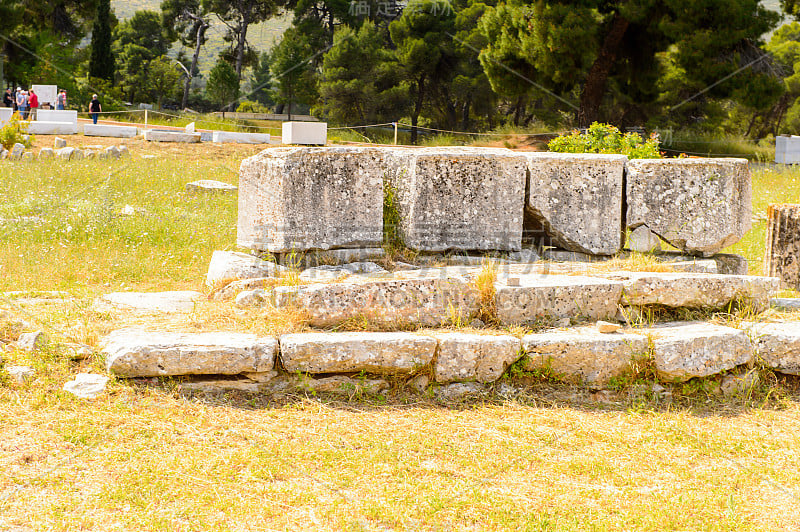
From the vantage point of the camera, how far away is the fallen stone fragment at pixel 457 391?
4258mm

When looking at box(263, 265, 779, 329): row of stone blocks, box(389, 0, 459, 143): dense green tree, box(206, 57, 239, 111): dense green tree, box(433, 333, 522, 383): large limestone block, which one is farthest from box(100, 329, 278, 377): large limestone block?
box(206, 57, 239, 111): dense green tree

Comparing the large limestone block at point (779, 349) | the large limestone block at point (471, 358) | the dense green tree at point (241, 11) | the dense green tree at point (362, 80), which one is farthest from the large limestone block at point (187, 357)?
the dense green tree at point (241, 11)

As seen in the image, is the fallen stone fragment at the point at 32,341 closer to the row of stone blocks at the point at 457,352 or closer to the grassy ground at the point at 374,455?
the grassy ground at the point at 374,455

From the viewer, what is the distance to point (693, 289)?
15.7ft

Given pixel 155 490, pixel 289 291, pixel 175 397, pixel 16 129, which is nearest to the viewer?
pixel 155 490

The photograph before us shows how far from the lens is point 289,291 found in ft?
14.8

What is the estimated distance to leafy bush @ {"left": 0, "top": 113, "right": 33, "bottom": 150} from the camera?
15.4 m

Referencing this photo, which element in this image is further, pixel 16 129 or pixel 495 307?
pixel 16 129

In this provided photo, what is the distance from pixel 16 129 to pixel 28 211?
7612 mm

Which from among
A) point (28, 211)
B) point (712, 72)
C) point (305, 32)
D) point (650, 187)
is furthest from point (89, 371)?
point (305, 32)

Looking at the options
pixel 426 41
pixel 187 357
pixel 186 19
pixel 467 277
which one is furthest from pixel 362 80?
pixel 187 357

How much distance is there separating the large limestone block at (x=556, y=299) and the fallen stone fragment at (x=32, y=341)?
8.74 feet

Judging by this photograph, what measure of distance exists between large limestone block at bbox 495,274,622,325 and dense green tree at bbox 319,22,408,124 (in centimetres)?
2785

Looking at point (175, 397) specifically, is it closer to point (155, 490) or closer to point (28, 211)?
point (155, 490)
